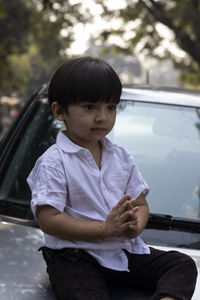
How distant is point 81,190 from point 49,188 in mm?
116

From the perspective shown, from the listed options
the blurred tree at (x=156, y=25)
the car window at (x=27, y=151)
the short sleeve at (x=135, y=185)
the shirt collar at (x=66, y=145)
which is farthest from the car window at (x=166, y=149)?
the blurred tree at (x=156, y=25)

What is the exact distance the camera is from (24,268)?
188 centimetres

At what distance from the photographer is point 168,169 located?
2.72 meters

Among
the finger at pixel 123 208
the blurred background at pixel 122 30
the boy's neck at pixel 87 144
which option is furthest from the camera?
the blurred background at pixel 122 30

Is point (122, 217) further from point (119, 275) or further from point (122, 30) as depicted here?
point (122, 30)

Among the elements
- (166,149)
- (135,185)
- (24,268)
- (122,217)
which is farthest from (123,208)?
(166,149)

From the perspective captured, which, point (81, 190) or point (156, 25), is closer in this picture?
point (81, 190)

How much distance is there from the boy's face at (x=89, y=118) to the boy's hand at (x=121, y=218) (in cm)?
26

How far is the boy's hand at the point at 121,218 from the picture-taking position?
1.58 m

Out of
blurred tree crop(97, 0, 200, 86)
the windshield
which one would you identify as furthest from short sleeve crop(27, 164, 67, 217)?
blurred tree crop(97, 0, 200, 86)

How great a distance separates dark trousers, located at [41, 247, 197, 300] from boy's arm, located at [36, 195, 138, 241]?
9 cm

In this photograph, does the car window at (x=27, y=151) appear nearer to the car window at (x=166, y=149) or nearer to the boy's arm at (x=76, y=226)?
the car window at (x=166, y=149)

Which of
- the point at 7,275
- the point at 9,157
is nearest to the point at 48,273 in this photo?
the point at 7,275

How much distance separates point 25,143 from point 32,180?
109 cm
